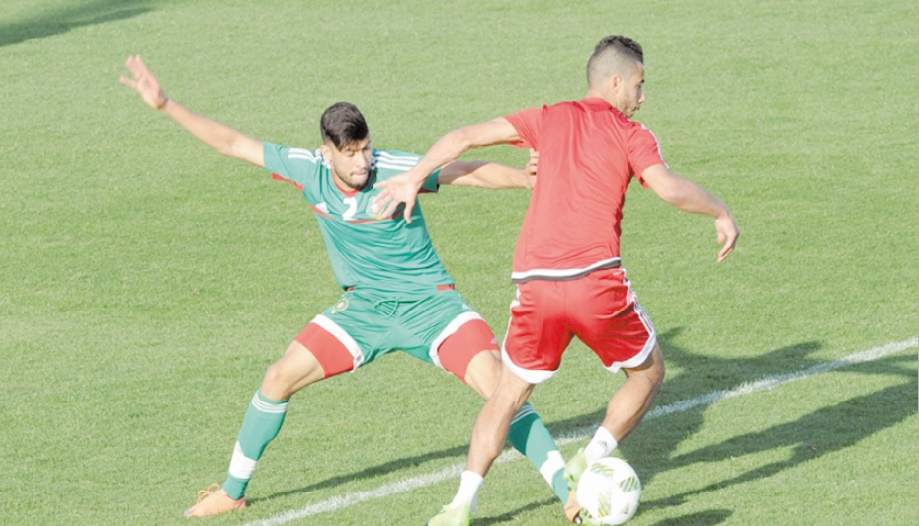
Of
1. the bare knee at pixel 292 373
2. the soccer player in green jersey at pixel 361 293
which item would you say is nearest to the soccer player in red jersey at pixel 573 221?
the soccer player in green jersey at pixel 361 293

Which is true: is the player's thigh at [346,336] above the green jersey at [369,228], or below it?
below

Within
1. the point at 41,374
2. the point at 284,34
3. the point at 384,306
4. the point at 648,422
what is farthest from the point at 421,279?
the point at 284,34

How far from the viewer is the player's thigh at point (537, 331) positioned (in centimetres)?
632

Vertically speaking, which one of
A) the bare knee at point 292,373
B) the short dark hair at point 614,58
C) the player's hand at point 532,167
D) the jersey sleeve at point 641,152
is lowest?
the bare knee at point 292,373

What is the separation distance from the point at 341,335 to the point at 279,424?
56 cm

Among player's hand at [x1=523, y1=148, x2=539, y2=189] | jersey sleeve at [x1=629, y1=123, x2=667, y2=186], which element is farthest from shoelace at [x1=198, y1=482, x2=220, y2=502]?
Answer: jersey sleeve at [x1=629, y1=123, x2=667, y2=186]

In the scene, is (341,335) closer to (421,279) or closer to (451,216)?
(421,279)

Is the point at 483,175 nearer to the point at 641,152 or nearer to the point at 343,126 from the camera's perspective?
the point at 343,126

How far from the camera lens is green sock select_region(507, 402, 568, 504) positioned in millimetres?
6824

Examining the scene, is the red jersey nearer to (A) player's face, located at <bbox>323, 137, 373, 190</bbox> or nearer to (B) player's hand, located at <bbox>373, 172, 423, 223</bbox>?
(B) player's hand, located at <bbox>373, 172, 423, 223</bbox>

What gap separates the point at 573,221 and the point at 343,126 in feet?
4.38

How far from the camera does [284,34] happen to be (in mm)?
19453

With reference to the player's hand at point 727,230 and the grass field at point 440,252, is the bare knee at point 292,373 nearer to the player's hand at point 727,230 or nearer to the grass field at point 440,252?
the grass field at point 440,252

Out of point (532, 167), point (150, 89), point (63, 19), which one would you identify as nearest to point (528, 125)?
point (532, 167)
